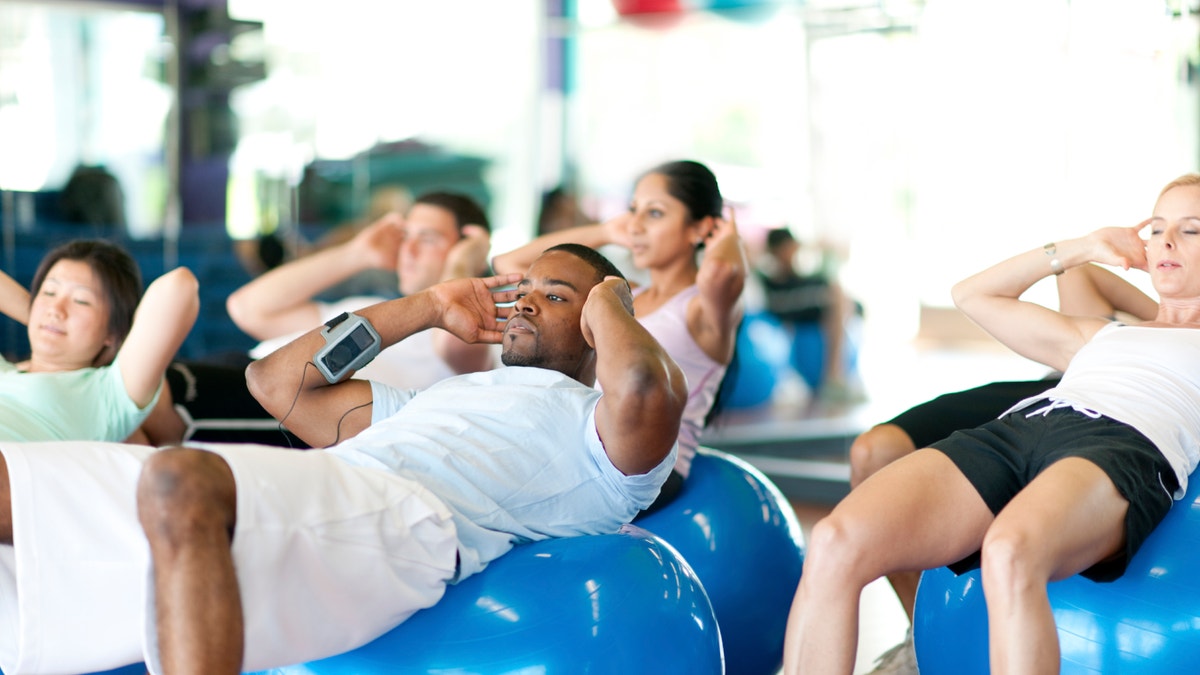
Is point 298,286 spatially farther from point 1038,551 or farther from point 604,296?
point 1038,551

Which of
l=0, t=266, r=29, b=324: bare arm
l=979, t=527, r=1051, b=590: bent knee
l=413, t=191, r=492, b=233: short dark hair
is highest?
l=413, t=191, r=492, b=233: short dark hair

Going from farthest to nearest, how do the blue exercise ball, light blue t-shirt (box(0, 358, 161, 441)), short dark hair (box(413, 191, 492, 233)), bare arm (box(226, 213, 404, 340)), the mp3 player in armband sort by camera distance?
the blue exercise ball < short dark hair (box(413, 191, 492, 233)) < bare arm (box(226, 213, 404, 340)) < light blue t-shirt (box(0, 358, 161, 441)) < the mp3 player in armband

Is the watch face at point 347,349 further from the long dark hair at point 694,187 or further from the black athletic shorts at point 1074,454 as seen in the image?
the long dark hair at point 694,187

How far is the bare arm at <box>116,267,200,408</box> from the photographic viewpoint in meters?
2.52

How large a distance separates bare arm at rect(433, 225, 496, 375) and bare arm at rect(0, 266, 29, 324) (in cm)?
100

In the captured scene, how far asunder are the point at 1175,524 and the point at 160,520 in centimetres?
165

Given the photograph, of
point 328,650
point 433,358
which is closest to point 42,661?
point 328,650

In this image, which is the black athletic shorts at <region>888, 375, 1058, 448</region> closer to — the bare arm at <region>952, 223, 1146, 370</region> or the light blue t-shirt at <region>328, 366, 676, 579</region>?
the bare arm at <region>952, 223, 1146, 370</region>

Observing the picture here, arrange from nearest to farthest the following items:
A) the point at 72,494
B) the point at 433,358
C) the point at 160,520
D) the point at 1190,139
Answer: the point at 160,520, the point at 72,494, the point at 433,358, the point at 1190,139

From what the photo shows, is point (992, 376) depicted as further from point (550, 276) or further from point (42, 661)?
point (42, 661)

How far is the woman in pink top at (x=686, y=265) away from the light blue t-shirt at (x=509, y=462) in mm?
776

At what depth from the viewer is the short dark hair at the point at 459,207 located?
371 centimetres

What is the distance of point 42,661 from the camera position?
1.75 m

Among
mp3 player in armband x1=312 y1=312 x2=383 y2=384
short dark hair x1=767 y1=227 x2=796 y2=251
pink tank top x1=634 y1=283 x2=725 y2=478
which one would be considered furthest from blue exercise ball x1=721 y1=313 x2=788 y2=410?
mp3 player in armband x1=312 y1=312 x2=383 y2=384
